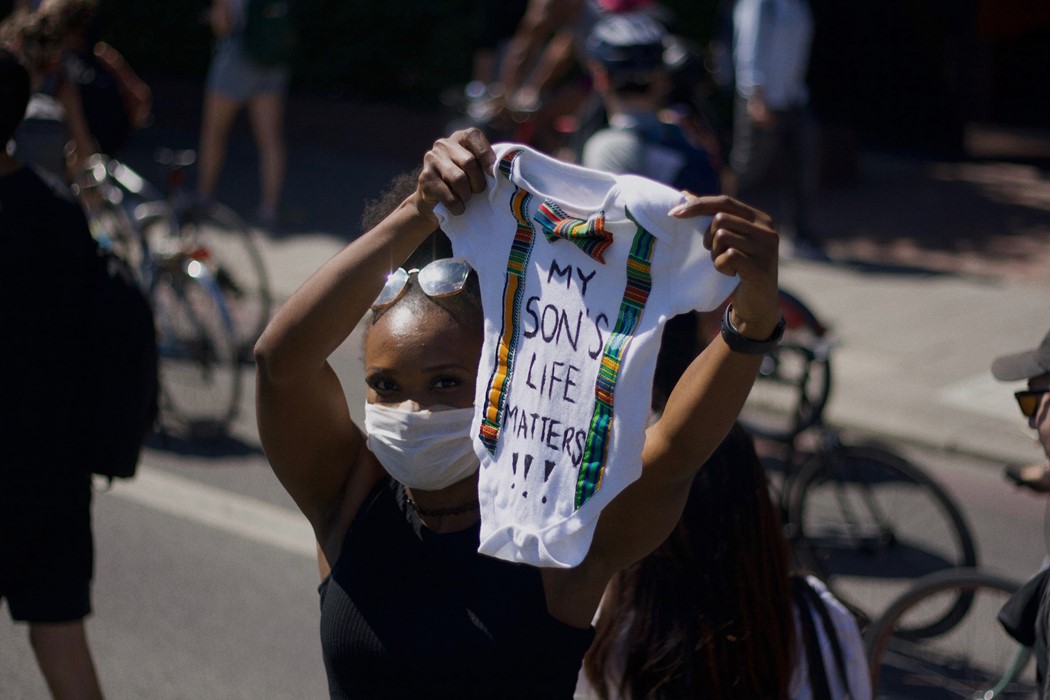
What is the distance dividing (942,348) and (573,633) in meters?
6.49

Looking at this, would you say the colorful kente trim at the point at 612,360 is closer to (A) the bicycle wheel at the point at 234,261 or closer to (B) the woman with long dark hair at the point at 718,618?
(B) the woman with long dark hair at the point at 718,618

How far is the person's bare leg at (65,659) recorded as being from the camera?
327 centimetres

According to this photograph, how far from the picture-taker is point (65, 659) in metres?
3.30

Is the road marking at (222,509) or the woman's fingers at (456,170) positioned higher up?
the woman's fingers at (456,170)

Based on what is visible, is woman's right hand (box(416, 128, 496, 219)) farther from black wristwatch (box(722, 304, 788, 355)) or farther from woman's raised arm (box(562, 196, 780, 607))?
black wristwatch (box(722, 304, 788, 355))

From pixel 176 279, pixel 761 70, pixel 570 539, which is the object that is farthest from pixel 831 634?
pixel 761 70

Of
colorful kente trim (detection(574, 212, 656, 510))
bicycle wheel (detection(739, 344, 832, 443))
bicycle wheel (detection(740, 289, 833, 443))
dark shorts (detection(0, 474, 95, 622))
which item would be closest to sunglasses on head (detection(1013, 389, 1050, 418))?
colorful kente trim (detection(574, 212, 656, 510))

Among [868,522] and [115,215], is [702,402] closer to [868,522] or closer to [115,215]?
[868,522]

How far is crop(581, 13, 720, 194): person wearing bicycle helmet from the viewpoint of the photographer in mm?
5359

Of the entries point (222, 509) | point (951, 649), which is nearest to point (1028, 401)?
point (951, 649)

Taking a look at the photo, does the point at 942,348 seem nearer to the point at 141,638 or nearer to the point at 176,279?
the point at 176,279

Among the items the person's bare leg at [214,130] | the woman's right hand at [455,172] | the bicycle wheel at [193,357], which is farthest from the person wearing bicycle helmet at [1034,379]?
the person's bare leg at [214,130]

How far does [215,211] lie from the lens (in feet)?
23.9

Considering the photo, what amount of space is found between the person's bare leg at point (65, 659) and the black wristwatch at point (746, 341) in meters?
2.08
